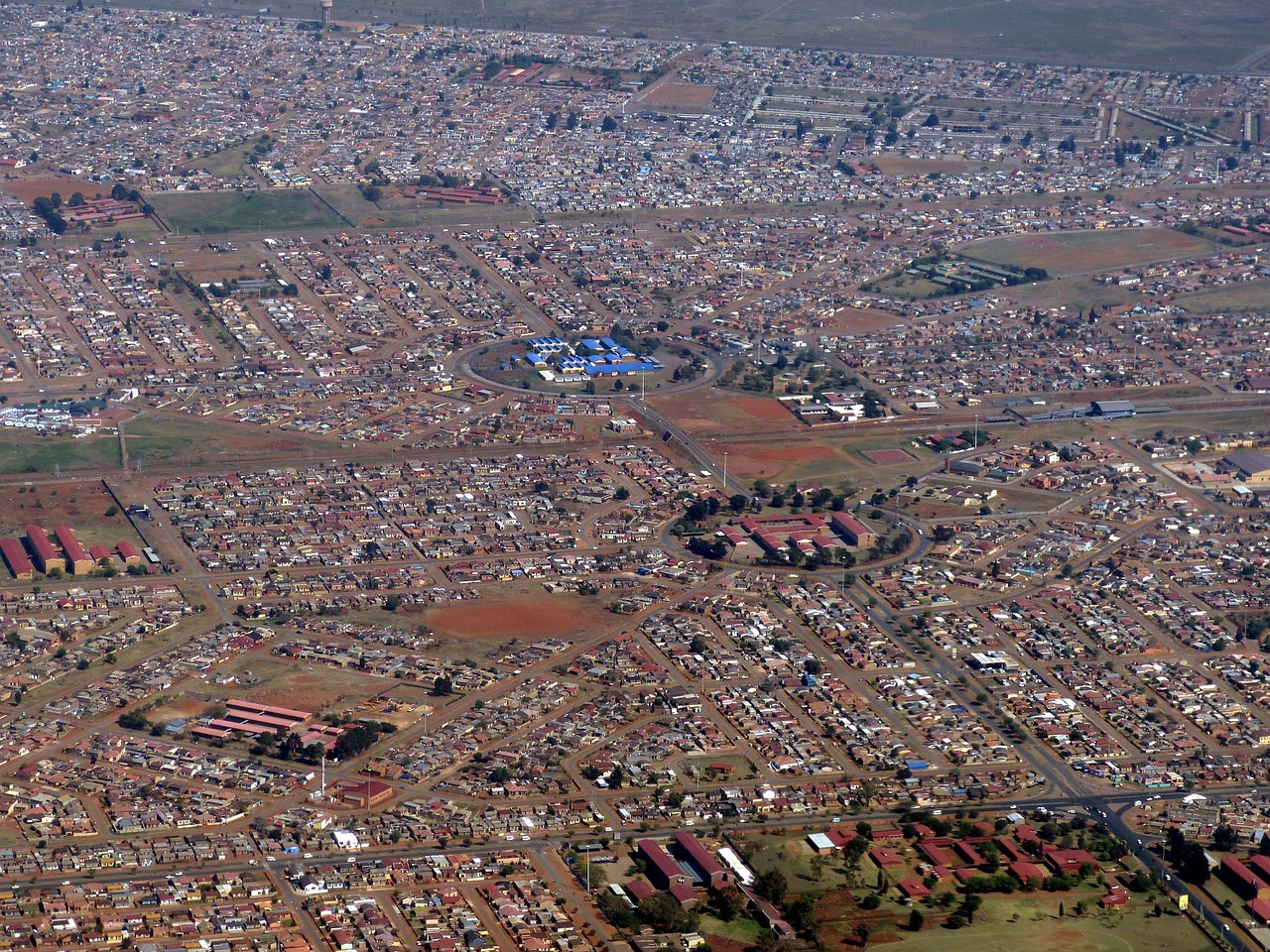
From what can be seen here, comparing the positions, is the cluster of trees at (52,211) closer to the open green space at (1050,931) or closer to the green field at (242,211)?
the green field at (242,211)

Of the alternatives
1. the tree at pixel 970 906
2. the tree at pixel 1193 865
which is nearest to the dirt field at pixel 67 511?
the tree at pixel 970 906

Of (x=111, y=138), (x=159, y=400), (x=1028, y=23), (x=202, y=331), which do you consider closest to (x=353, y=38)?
(x=111, y=138)

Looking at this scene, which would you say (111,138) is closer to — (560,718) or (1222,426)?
(1222,426)

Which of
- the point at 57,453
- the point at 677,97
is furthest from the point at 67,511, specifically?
the point at 677,97

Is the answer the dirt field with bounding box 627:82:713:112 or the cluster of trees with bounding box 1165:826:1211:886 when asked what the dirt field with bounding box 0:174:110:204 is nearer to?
the dirt field with bounding box 627:82:713:112

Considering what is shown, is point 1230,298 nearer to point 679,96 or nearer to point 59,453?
point 679,96

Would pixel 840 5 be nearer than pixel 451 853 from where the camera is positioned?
No

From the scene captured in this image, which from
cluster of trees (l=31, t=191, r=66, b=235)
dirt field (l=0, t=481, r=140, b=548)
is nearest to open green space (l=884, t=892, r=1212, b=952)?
dirt field (l=0, t=481, r=140, b=548)
